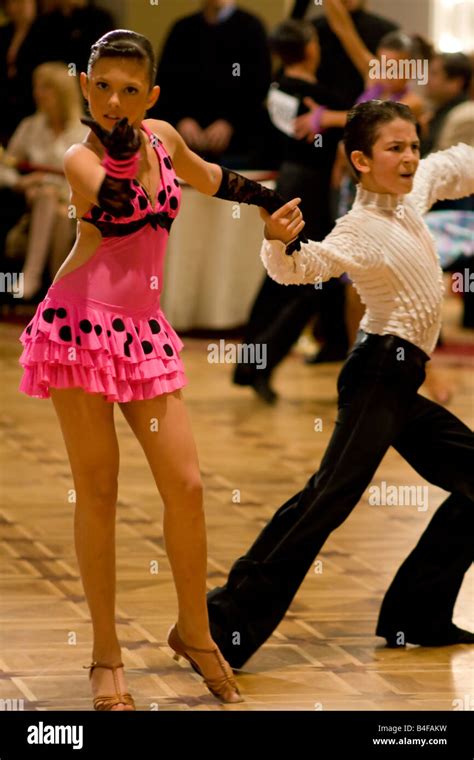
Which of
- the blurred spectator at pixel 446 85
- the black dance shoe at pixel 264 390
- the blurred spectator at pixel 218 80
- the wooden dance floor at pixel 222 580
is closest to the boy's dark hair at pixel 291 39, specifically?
the black dance shoe at pixel 264 390

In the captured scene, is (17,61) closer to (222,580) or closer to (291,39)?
(291,39)

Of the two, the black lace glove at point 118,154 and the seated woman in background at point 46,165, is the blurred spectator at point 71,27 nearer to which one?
the seated woman in background at point 46,165

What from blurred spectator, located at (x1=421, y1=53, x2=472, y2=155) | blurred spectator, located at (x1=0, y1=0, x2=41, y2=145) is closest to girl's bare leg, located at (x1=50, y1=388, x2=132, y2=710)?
blurred spectator, located at (x1=421, y1=53, x2=472, y2=155)

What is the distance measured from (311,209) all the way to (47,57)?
396cm

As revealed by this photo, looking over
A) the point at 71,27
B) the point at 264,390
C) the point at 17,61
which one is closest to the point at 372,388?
the point at 264,390

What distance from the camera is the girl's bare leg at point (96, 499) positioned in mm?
3457

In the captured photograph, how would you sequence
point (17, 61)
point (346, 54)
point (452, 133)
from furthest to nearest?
point (17, 61) → point (452, 133) → point (346, 54)

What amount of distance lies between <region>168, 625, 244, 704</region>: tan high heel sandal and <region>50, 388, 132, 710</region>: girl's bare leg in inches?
7.0

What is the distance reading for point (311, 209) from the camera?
7.75 meters

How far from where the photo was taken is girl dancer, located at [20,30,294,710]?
3.38 meters

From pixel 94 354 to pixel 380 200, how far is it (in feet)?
3.10

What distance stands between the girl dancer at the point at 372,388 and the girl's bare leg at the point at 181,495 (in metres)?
0.24

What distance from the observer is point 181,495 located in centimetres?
355

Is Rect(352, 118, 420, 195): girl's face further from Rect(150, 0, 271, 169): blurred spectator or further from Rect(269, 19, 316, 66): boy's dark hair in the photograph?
Rect(150, 0, 271, 169): blurred spectator
